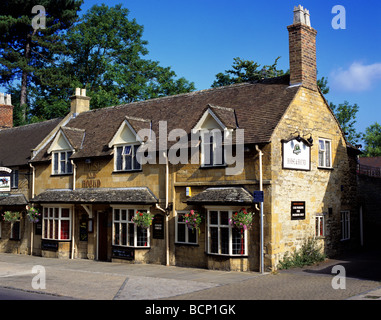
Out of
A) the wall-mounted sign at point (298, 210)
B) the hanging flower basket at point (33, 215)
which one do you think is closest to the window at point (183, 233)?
the wall-mounted sign at point (298, 210)

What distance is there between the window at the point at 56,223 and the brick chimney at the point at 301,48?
13.5 meters

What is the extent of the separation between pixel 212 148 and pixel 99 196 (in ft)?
21.2

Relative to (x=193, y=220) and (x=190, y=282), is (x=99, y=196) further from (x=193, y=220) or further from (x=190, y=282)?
(x=190, y=282)

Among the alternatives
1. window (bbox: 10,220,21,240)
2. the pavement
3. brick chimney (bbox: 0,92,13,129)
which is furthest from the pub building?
brick chimney (bbox: 0,92,13,129)

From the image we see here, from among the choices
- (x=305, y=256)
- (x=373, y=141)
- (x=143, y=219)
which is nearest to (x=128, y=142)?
(x=143, y=219)

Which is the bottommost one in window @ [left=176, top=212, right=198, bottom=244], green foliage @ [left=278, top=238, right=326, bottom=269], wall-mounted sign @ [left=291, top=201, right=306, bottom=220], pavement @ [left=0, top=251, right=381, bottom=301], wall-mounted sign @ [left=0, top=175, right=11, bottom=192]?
pavement @ [left=0, top=251, right=381, bottom=301]

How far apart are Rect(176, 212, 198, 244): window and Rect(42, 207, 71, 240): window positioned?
717 centimetres

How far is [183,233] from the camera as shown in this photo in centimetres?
1978

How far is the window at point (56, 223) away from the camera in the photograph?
24203mm

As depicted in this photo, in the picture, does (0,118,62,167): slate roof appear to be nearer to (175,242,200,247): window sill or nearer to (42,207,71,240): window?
(42,207,71,240): window

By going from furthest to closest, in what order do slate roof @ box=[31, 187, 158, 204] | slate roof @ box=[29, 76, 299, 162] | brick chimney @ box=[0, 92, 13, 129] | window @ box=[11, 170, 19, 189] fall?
brick chimney @ box=[0, 92, 13, 129], window @ box=[11, 170, 19, 189], slate roof @ box=[31, 187, 158, 204], slate roof @ box=[29, 76, 299, 162]

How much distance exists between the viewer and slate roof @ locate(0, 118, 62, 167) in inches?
1098

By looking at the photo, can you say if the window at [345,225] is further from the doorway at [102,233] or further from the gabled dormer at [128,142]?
the doorway at [102,233]

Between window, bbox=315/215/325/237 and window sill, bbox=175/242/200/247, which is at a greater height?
window, bbox=315/215/325/237
